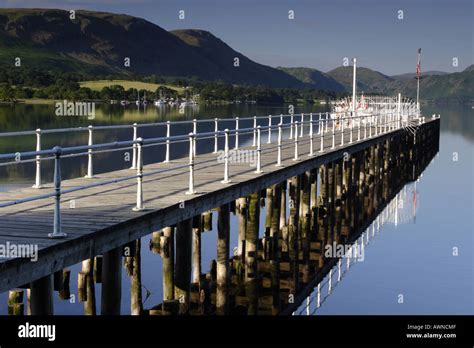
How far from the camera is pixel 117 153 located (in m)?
66.1

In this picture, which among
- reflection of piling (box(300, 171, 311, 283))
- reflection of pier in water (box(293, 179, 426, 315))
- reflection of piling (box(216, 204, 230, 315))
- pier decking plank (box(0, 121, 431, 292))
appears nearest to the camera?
pier decking plank (box(0, 121, 431, 292))

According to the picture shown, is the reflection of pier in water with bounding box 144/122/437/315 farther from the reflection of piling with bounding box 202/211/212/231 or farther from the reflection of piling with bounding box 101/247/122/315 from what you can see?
the reflection of piling with bounding box 101/247/122/315

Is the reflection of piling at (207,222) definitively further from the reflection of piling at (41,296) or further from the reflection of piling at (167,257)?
the reflection of piling at (41,296)

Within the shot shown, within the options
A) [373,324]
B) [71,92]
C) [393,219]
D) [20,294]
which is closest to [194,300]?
[20,294]

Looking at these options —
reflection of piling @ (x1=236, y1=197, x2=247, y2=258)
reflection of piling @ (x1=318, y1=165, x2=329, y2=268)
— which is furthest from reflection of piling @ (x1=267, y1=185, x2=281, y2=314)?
reflection of piling @ (x1=318, y1=165, x2=329, y2=268)

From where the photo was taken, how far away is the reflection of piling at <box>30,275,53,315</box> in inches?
394

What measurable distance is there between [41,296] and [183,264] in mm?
5440

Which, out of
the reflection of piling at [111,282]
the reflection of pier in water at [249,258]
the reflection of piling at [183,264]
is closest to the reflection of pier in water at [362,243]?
the reflection of pier in water at [249,258]

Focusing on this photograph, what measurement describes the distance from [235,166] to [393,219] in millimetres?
19918

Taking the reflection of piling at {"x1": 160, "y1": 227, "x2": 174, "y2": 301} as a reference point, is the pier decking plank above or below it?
above

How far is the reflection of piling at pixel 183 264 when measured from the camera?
1515 cm

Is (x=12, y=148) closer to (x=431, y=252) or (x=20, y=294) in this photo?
(x=431, y=252)

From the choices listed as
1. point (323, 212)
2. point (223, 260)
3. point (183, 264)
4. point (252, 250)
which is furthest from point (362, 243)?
point (183, 264)

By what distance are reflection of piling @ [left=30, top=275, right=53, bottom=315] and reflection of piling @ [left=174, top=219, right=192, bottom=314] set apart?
5.21 metres
